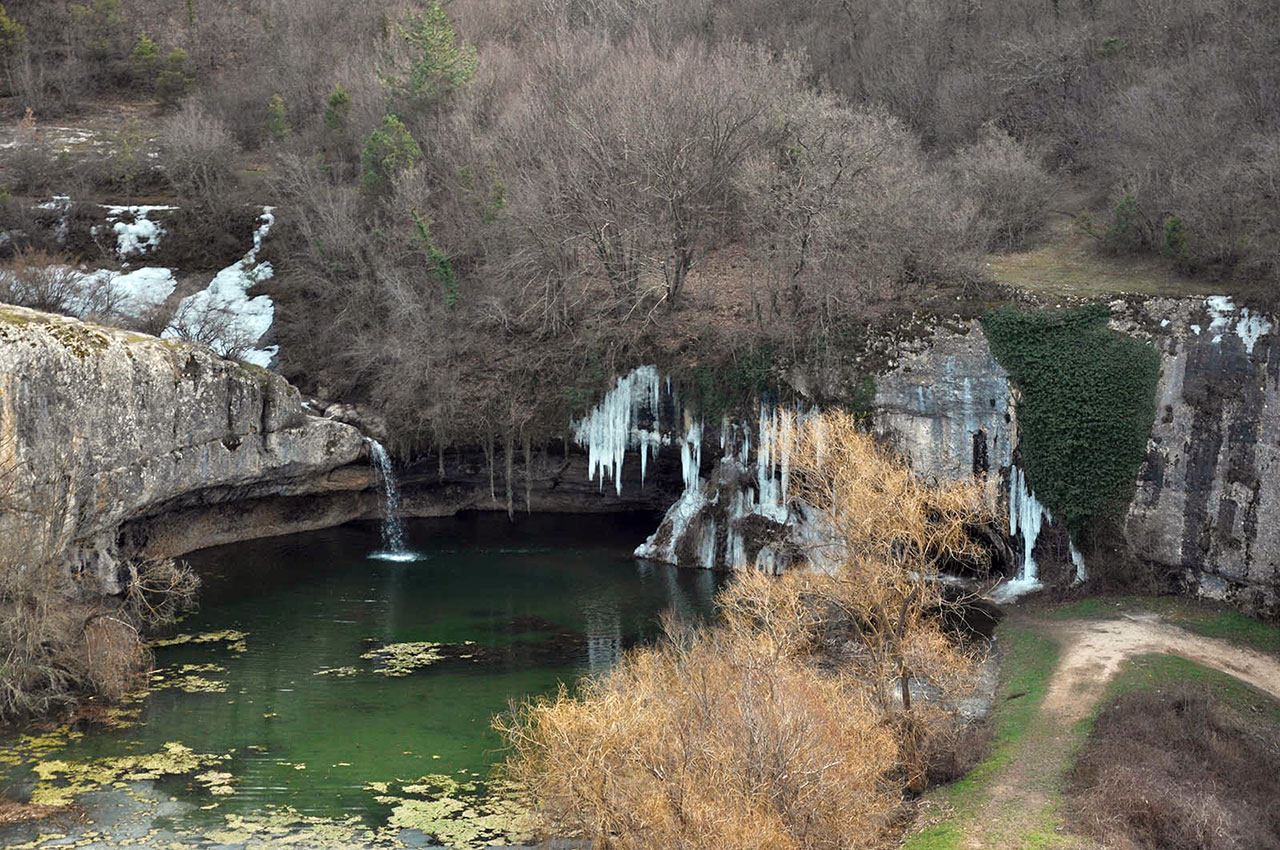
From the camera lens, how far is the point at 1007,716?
23.6m

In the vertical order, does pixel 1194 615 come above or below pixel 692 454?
below

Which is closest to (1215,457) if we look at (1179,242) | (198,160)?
Answer: (1179,242)

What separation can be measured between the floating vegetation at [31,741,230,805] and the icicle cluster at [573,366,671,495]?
1664 centimetres

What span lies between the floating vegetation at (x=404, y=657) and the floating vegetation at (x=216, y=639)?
3043mm

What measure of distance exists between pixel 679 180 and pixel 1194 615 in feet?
59.9

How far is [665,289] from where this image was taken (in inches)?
1436

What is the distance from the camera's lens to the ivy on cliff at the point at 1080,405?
30.7 m

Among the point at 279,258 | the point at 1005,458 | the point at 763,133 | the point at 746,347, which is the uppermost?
the point at 763,133

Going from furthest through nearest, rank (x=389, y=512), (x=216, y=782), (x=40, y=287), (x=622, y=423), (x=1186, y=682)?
(x=389, y=512) → (x=622, y=423) → (x=40, y=287) → (x=1186, y=682) → (x=216, y=782)

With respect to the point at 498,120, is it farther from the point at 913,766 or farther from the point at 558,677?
the point at 913,766

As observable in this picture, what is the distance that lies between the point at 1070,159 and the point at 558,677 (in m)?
28.5

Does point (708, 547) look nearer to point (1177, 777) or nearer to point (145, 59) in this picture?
point (1177, 777)

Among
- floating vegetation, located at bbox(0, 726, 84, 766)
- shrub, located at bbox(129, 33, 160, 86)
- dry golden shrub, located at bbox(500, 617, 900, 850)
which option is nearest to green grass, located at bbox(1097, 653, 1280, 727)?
dry golden shrub, located at bbox(500, 617, 900, 850)

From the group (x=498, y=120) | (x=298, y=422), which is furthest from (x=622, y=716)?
(x=498, y=120)
